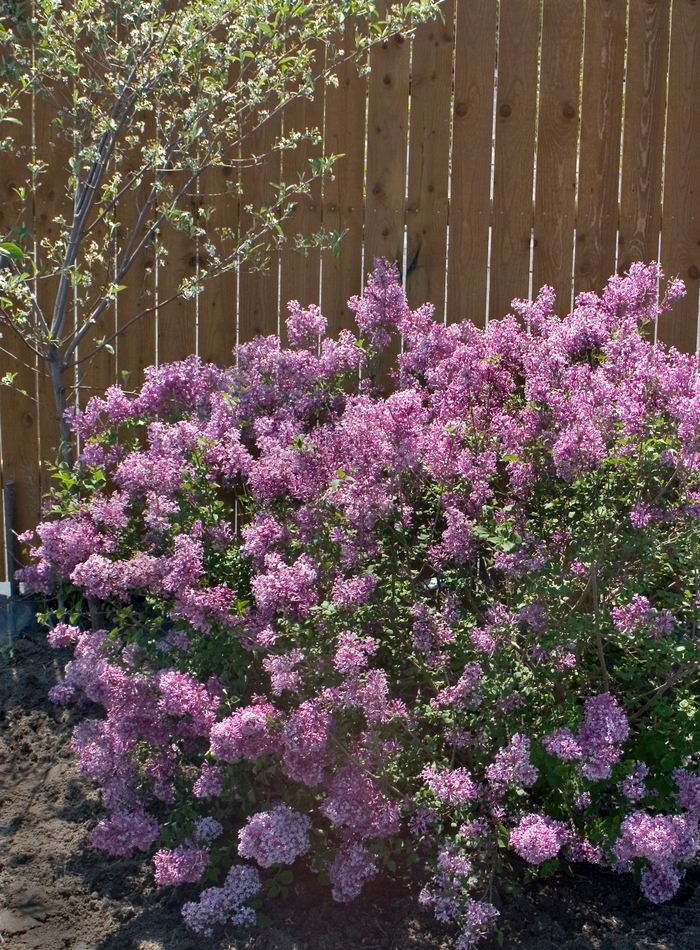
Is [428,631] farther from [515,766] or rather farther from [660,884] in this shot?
[660,884]

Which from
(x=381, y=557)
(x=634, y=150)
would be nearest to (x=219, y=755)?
(x=381, y=557)

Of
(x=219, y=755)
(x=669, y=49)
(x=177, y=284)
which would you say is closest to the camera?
(x=219, y=755)

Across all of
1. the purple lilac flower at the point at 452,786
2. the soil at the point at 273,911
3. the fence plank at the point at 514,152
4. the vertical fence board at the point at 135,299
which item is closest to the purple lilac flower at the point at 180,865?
the soil at the point at 273,911

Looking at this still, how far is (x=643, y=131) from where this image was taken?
3998mm

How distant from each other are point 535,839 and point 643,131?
2824 mm

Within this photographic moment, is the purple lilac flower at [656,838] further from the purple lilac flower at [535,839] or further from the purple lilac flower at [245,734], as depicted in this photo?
the purple lilac flower at [245,734]

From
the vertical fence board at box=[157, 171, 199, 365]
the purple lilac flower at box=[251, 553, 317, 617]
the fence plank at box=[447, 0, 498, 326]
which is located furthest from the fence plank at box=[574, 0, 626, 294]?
the purple lilac flower at box=[251, 553, 317, 617]

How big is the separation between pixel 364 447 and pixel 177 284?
80.0 inches

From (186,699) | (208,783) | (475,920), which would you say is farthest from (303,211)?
(475,920)

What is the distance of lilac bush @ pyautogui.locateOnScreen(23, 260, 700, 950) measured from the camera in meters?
2.43

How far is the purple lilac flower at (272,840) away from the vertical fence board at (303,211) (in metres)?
2.29

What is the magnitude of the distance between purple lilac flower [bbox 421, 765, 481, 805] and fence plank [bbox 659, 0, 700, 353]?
231cm

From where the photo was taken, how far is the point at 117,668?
2.80 m

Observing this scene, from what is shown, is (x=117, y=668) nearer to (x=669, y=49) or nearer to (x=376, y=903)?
(x=376, y=903)
